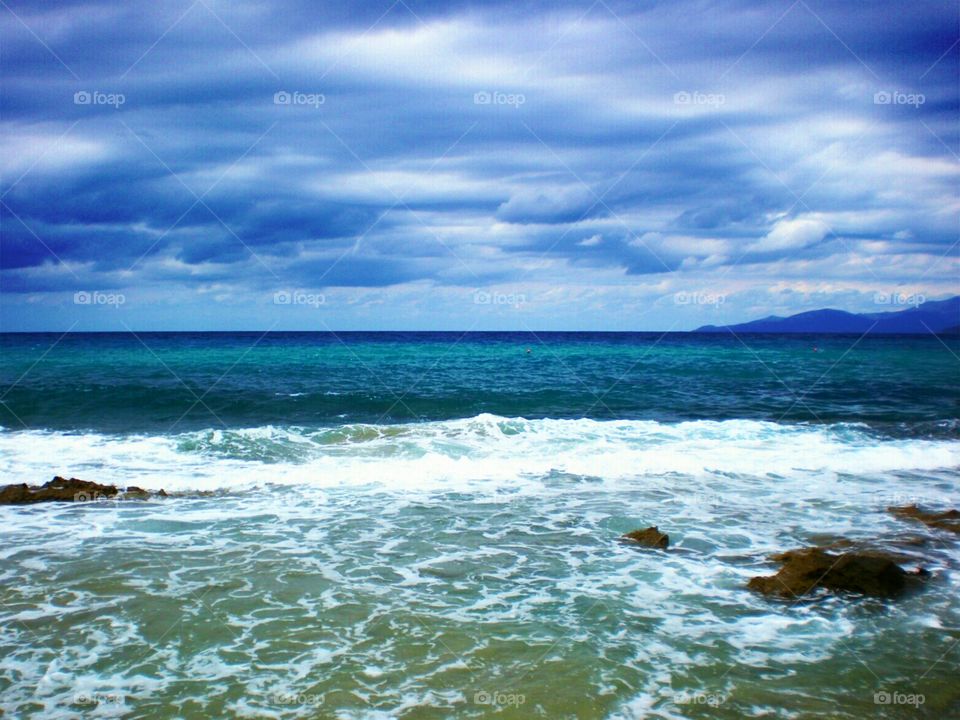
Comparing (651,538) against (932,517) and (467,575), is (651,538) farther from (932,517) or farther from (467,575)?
(932,517)

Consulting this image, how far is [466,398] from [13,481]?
54.6 ft

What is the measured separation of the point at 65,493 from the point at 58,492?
12 cm

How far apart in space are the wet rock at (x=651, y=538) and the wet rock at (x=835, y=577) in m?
1.57

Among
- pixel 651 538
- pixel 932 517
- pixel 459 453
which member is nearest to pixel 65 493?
pixel 459 453

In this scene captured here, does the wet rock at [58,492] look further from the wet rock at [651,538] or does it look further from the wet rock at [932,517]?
the wet rock at [932,517]

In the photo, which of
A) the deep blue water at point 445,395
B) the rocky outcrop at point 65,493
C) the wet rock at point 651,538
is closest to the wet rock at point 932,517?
the wet rock at point 651,538

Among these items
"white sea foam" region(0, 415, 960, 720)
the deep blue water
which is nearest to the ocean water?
"white sea foam" region(0, 415, 960, 720)

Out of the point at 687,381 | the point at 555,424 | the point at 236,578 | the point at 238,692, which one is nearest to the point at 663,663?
the point at 238,692

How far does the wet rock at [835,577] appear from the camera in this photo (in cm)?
827

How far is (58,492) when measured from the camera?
12.3 metres

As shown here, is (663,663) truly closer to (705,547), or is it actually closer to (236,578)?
(705,547)

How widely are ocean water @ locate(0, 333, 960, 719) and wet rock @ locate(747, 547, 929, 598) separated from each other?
0.73ft

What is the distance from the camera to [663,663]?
21.8ft

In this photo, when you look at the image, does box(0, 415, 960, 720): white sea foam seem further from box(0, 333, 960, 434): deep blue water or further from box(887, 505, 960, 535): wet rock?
box(0, 333, 960, 434): deep blue water
